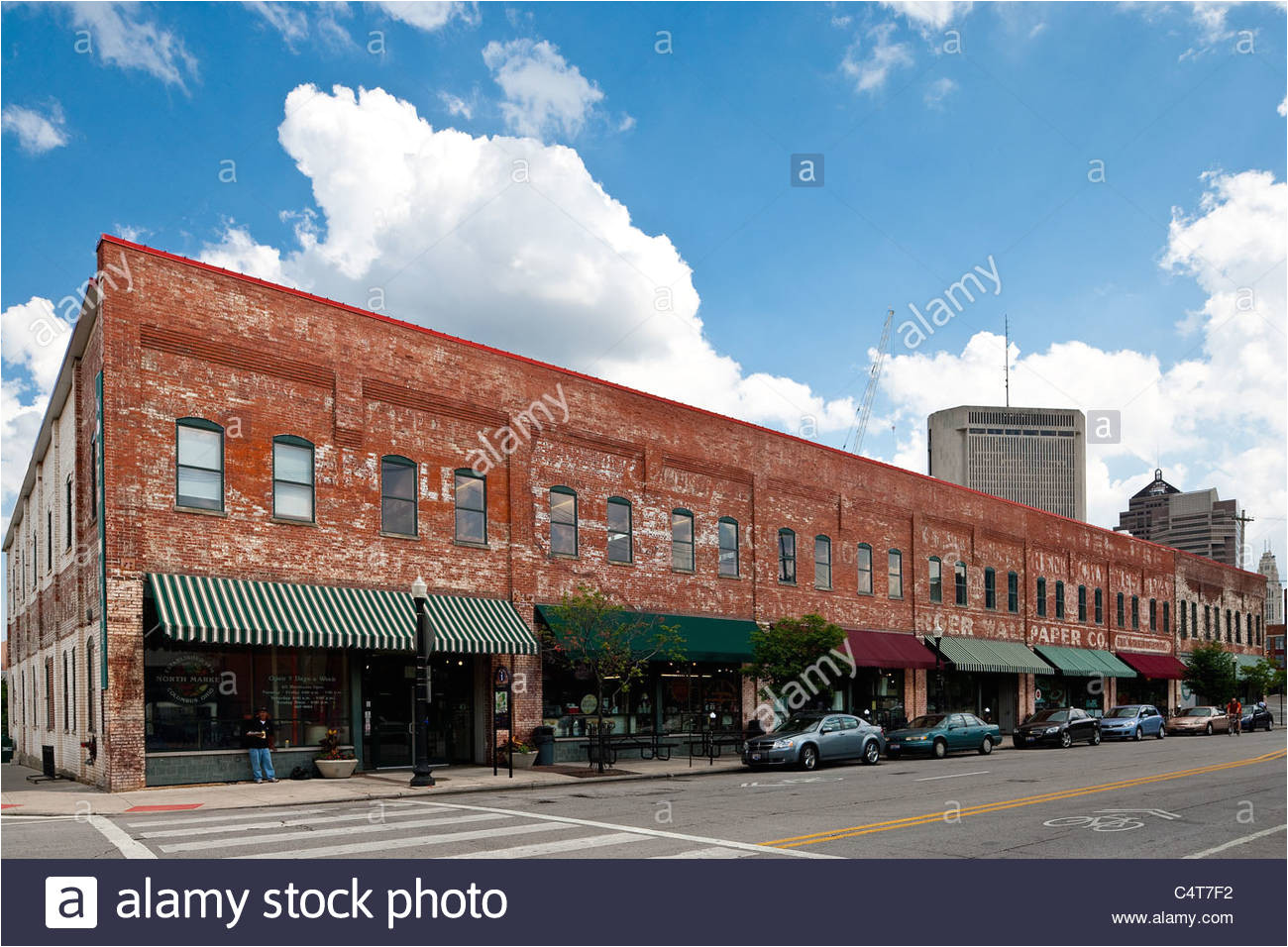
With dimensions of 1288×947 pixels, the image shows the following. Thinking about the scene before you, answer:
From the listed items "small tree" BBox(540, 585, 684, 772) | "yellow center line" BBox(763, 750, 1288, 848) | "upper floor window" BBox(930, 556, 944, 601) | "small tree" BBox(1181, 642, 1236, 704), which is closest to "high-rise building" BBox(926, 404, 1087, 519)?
"small tree" BBox(1181, 642, 1236, 704)

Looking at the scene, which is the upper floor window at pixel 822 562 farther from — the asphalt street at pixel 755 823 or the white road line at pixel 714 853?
the white road line at pixel 714 853

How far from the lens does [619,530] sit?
32625 millimetres

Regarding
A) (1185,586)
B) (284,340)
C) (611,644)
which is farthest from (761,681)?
(1185,586)

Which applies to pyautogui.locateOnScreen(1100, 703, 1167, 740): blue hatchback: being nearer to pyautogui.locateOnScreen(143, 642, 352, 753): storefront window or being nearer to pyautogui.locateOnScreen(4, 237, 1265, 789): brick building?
pyautogui.locateOnScreen(4, 237, 1265, 789): brick building

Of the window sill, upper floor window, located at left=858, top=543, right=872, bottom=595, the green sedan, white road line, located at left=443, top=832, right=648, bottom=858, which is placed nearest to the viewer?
white road line, located at left=443, top=832, right=648, bottom=858

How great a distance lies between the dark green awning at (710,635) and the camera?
32.5 metres

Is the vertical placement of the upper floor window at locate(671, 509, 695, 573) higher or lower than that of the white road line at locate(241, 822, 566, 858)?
higher

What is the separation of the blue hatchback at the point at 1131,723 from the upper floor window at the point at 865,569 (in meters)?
11.6

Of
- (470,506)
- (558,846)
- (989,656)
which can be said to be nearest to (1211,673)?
(989,656)

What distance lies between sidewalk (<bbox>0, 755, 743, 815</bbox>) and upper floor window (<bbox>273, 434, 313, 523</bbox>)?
18.4 feet

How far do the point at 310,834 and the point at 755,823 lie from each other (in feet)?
19.3

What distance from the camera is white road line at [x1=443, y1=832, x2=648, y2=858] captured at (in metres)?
12.7

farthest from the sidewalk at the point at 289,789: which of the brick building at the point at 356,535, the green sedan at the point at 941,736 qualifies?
the green sedan at the point at 941,736

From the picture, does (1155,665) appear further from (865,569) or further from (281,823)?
(281,823)
